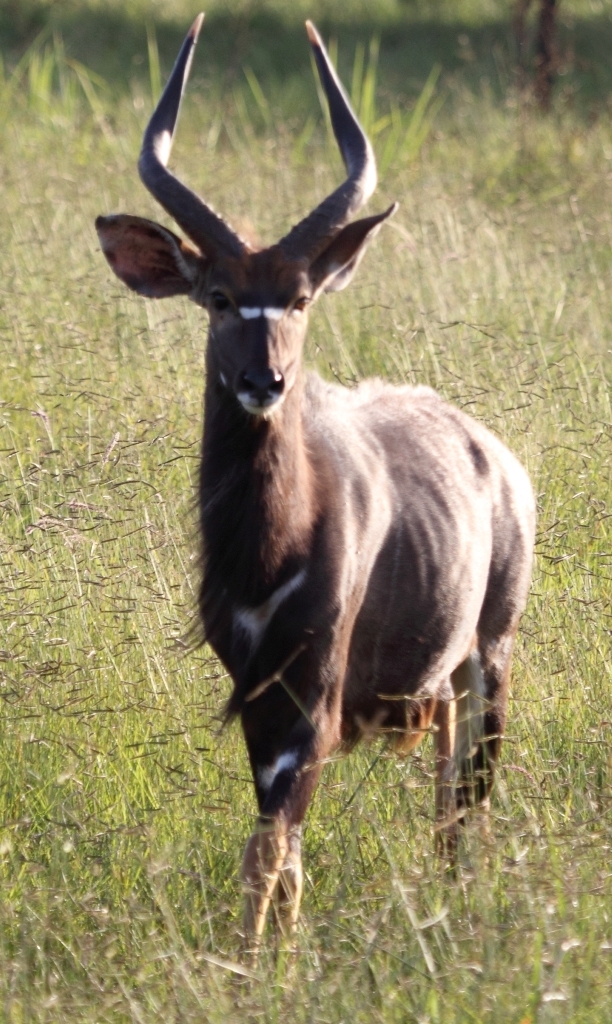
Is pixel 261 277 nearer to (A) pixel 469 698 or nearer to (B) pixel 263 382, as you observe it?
(B) pixel 263 382

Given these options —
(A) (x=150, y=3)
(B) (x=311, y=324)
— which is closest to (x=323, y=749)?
(B) (x=311, y=324)

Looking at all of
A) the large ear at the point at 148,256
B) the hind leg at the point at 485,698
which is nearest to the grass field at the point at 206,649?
the hind leg at the point at 485,698

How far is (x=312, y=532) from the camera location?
3881 millimetres

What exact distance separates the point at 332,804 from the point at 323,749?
1.67 feet

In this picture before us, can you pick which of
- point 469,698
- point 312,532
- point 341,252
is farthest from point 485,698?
point 341,252

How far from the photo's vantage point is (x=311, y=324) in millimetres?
7656

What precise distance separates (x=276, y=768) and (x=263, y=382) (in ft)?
3.12

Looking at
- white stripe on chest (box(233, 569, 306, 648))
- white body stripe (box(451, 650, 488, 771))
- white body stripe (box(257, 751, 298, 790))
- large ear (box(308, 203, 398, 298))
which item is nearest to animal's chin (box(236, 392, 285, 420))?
white stripe on chest (box(233, 569, 306, 648))

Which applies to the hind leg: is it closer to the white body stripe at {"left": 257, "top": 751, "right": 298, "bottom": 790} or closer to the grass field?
the grass field

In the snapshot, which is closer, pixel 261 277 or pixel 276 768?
pixel 276 768

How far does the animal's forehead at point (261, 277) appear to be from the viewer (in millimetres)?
3896

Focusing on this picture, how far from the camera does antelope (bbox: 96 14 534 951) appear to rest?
12.3ft

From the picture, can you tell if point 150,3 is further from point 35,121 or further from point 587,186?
point 587,186

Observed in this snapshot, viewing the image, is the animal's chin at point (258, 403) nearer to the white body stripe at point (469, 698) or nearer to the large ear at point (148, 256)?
the large ear at point (148, 256)
